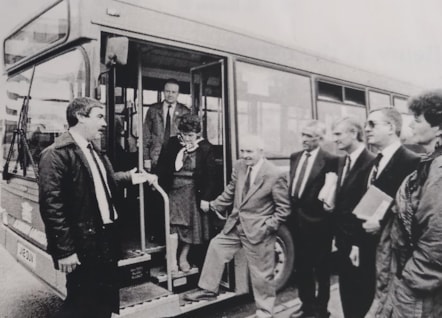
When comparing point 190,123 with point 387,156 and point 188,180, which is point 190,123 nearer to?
point 188,180

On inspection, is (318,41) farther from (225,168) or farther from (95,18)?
A: (95,18)

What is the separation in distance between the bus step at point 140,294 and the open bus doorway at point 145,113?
74 mm

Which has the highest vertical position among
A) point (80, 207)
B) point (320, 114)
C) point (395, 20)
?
point (395, 20)

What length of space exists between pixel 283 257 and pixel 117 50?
249cm

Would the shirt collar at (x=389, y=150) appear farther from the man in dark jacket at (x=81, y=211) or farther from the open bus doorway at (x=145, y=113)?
the man in dark jacket at (x=81, y=211)

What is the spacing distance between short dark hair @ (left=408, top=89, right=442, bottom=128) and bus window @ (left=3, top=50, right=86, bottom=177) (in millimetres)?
2097

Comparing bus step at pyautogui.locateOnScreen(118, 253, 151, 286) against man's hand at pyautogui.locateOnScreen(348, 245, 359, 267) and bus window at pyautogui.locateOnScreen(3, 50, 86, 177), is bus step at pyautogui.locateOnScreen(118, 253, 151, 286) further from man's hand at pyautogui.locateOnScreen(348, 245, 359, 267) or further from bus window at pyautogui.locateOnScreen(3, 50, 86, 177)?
man's hand at pyautogui.locateOnScreen(348, 245, 359, 267)

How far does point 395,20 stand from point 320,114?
1.18 metres

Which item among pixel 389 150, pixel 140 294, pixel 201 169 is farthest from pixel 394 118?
pixel 140 294

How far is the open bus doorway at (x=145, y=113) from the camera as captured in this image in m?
3.55

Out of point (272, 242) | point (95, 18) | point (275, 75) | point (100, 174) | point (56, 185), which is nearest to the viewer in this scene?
point (56, 185)

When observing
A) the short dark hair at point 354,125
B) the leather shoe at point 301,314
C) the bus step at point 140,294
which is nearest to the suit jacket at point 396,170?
the short dark hair at point 354,125

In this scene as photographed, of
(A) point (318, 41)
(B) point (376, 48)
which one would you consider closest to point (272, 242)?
(B) point (376, 48)

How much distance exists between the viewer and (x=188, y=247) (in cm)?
369
